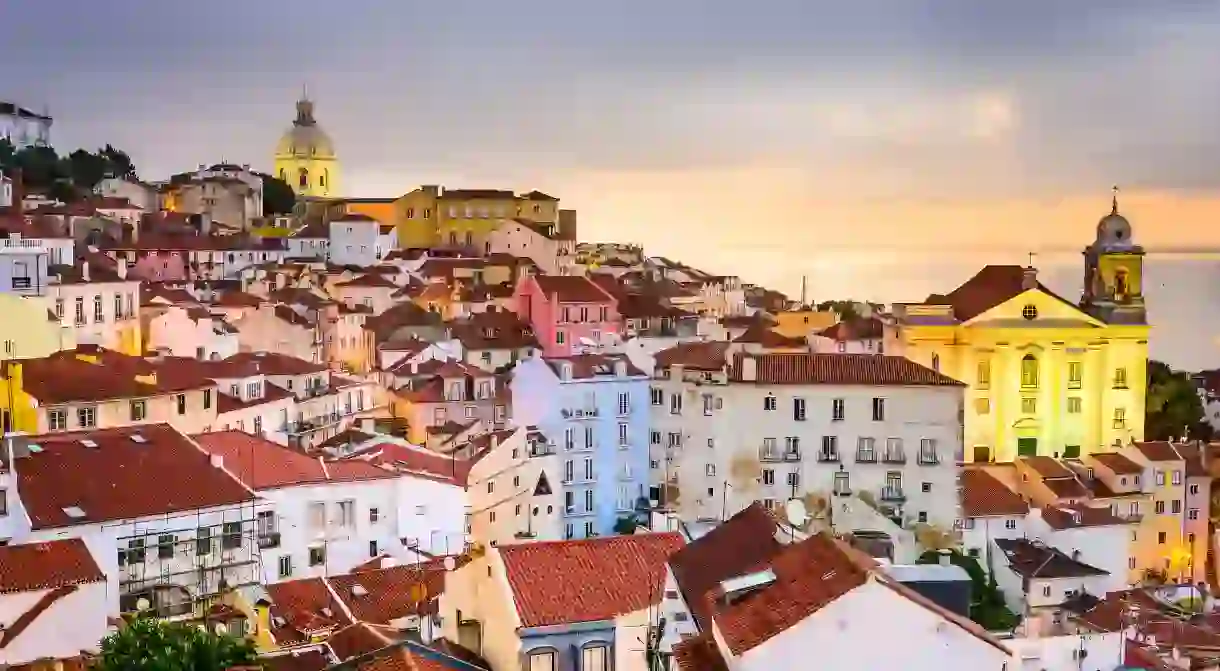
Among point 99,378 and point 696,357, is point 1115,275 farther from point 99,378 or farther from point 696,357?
point 99,378

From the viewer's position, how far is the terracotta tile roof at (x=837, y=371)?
23312 millimetres

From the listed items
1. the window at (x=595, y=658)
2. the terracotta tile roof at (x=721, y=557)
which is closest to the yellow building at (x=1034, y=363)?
the terracotta tile roof at (x=721, y=557)

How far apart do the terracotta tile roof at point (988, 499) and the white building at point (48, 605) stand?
14971 mm

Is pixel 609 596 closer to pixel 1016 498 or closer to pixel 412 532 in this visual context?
pixel 412 532

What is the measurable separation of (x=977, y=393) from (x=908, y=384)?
22.6ft

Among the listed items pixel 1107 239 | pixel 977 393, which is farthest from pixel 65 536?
pixel 1107 239

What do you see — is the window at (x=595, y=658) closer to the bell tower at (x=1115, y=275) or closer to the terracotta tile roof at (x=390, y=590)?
the terracotta tile roof at (x=390, y=590)

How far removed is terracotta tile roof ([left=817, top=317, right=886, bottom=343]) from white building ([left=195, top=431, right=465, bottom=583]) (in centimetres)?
1476

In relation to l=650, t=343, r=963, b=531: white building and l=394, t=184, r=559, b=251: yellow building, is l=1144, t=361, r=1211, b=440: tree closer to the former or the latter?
l=650, t=343, r=963, b=531: white building

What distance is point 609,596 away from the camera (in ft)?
35.6

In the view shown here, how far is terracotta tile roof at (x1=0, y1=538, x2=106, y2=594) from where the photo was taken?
1221cm

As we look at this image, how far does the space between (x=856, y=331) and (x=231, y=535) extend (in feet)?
67.2

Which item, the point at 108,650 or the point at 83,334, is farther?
the point at 83,334

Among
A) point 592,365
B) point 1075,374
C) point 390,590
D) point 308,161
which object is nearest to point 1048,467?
point 1075,374
